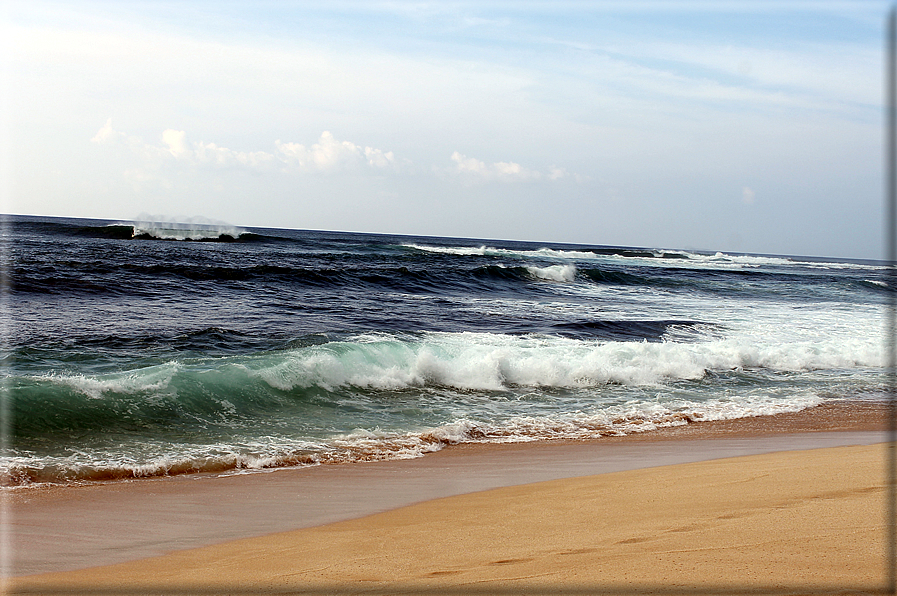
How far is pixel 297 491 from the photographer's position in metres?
4.54

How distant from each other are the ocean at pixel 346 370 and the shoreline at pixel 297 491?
36 centimetres

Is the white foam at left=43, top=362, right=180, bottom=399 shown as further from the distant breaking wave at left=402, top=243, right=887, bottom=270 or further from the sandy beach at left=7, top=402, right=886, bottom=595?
the distant breaking wave at left=402, top=243, right=887, bottom=270

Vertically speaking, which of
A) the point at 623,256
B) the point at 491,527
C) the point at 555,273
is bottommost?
the point at 491,527

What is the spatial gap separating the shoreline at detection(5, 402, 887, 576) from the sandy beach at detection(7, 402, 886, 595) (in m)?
0.02

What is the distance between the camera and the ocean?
582cm

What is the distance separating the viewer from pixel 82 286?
14875mm

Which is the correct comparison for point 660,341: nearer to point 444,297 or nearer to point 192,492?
point 444,297

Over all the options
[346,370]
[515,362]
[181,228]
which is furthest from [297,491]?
[181,228]

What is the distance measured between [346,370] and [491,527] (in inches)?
197

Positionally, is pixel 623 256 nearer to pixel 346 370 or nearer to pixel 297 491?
pixel 346 370

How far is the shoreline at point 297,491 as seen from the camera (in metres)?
3.56

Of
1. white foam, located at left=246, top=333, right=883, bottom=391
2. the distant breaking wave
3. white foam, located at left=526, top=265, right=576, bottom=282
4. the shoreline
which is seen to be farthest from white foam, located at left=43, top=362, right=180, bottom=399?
the distant breaking wave

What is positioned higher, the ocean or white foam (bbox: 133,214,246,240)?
white foam (bbox: 133,214,246,240)

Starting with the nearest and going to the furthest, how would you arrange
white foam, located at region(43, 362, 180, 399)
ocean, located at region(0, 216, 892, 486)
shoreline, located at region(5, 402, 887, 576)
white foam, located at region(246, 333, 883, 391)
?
1. shoreline, located at region(5, 402, 887, 576)
2. ocean, located at region(0, 216, 892, 486)
3. white foam, located at region(43, 362, 180, 399)
4. white foam, located at region(246, 333, 883, 391)
